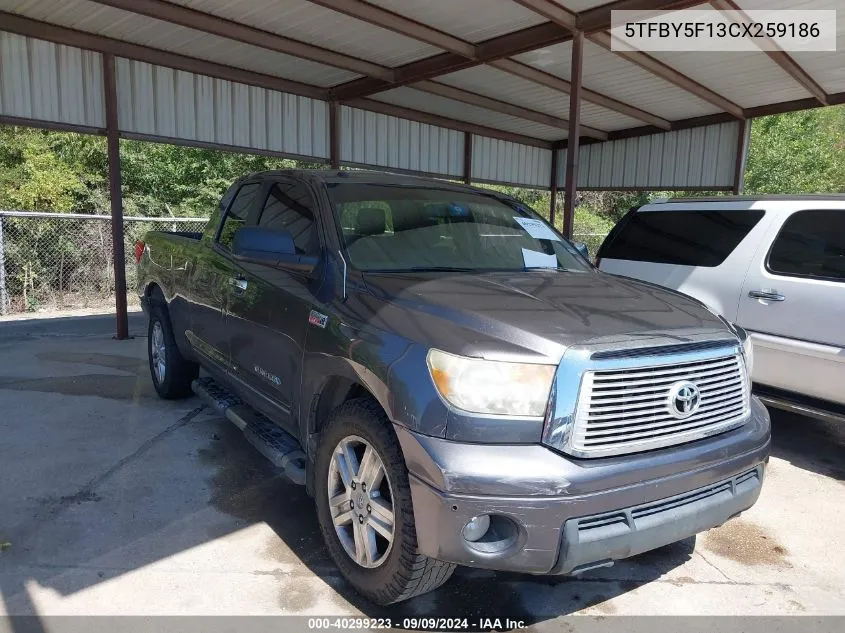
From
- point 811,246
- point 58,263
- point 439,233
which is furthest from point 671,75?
point 58,263

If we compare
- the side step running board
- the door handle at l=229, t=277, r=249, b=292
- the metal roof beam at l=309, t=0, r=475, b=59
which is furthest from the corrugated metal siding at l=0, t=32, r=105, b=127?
the door handle at l=229, t=277, r=249, b=292

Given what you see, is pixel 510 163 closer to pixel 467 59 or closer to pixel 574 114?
pixel 467 59

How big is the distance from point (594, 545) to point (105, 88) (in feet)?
26.4

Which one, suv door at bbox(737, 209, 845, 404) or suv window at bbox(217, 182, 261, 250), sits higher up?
suv window at bbox(217, 182, 261, 250)

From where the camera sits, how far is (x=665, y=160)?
43.1 feet

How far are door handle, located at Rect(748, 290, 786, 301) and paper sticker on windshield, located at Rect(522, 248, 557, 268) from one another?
6.46 feet

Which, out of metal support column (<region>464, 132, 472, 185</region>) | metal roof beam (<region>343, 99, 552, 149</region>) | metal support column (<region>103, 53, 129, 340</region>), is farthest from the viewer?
A: metal support column (<region>464, 132, 472, 185</region>)

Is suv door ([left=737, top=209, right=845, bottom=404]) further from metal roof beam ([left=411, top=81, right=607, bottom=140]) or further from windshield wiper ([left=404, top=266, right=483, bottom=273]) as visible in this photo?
metal roof beam ([left=411, top=81, right=607, bottom=140])

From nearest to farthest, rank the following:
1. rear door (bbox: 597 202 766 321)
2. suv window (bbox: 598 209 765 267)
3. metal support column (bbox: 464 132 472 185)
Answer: rear door (bbox: 597 202 766 321) → suv window (bbox: 598 209 765 267) → metal support column (bbox: 464 132 472 185)

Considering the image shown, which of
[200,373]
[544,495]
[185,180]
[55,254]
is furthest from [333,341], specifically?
[185,180]

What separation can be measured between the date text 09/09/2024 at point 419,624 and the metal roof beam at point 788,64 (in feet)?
19.8

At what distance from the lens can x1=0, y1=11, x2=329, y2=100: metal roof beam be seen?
703 centimetres

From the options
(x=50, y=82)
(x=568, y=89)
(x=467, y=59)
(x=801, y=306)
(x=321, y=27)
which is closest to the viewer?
(x=801, y=306)

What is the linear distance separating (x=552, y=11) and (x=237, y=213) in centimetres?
408
